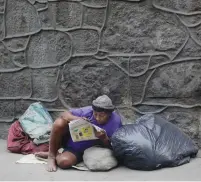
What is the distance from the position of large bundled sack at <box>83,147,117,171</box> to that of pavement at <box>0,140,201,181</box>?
5 cm

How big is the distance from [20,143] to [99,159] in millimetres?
1126

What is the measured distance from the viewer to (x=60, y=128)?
428 cm

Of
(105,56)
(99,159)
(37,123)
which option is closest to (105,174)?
(99,159)

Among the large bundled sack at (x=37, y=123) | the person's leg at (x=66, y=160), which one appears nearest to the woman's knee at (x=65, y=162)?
the person's leg at (x=66, y=160)

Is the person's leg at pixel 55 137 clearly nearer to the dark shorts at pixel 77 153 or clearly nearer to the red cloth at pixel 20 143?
the dark shorts at pixel 77 153

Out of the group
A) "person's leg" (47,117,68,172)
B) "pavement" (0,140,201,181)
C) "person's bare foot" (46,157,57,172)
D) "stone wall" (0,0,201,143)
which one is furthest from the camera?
"stone wall" (0,0,201,143)

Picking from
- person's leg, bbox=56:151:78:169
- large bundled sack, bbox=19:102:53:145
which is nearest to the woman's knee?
person's leg, bbox=56:151:78:169

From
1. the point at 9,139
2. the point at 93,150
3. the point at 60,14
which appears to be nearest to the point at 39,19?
the point at 60,14

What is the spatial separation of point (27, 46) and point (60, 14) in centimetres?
54

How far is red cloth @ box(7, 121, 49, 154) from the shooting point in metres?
4.70

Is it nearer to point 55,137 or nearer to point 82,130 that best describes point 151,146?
point 82,130

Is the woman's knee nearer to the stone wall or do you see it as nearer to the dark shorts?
the dark shorts

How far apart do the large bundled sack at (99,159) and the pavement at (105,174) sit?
0.17ft

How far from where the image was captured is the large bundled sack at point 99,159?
4062 mm
